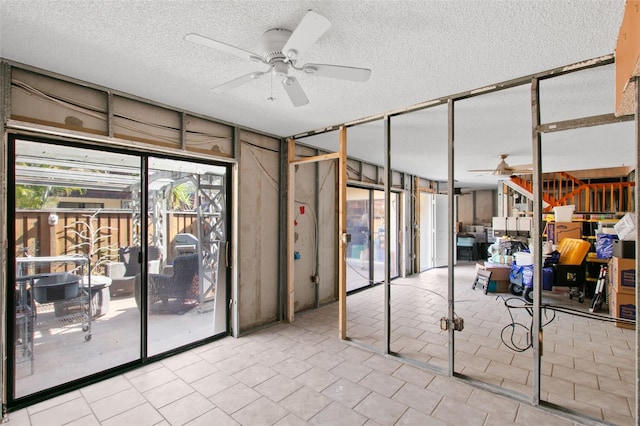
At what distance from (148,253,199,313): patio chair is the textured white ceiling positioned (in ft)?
5.64

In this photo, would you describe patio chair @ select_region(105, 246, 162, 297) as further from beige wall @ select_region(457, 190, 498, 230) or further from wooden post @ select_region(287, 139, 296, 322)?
beige wall @ select_region(457, 190, 498, 230)

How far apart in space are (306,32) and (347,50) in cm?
63

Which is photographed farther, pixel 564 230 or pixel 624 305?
pixel 564 230

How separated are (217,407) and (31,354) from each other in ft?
5.50

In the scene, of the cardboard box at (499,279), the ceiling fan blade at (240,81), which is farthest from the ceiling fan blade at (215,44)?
the cardboard box at (499,279)

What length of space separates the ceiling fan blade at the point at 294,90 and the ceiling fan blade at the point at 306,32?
26 centimetres

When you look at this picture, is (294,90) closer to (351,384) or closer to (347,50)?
(347,50)

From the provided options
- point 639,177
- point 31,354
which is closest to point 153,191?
point 31,354

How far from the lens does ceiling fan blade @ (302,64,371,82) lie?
181cm

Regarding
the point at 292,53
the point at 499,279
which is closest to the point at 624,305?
the point at 499,279

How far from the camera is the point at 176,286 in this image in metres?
3.42

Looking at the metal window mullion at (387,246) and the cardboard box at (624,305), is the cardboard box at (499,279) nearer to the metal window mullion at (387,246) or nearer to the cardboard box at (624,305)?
the cardboard box at (624,305)

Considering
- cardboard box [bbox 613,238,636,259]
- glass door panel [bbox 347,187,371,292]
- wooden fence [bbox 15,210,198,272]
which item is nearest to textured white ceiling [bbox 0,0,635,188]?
wooden fence [bbox 15,210,198,272]

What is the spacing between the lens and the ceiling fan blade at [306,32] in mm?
1387
